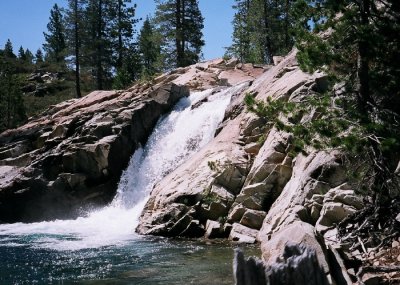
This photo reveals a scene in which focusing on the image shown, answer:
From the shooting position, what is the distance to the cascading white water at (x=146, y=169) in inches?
826

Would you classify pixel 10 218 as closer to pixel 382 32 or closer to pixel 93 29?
pixel 382 32

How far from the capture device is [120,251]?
15.2 metres

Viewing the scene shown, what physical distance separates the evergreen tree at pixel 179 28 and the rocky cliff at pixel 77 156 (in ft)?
44.3

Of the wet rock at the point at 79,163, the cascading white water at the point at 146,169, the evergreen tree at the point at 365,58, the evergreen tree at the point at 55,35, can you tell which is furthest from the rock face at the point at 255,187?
the evergreen tree at the point at 55,35

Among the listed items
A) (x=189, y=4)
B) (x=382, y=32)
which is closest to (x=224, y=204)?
(x=382, y=32)

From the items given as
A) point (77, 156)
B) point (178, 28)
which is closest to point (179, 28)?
point (178, 28)

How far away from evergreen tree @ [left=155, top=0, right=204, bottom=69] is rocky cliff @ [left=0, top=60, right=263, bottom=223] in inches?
531

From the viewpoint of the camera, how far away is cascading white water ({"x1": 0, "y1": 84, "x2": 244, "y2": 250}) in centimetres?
2098

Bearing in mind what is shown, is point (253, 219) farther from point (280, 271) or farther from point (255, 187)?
point (280, 271)

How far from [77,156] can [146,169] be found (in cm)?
454

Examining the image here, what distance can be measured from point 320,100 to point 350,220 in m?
3.25

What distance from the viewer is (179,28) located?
43594mm

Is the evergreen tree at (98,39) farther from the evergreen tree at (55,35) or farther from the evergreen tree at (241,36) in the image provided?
the evergreen tree at (55,35)

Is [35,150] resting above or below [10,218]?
above
